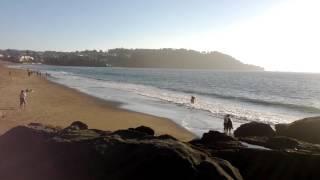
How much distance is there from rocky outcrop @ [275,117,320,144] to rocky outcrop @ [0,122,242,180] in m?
6.65

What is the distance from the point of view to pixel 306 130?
13883 mm

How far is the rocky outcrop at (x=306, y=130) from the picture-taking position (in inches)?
532

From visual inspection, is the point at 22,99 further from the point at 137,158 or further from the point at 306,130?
the point at 137,158

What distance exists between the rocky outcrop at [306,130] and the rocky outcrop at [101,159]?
665 cm

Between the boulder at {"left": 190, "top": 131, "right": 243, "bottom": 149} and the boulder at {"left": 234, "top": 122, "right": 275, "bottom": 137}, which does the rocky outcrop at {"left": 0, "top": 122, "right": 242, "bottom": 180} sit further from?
the boulder at {"left": 234, "top": 122, "right": 275, "bottom": 137}

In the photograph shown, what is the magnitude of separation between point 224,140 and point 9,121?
50.4 feet

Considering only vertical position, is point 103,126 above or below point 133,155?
below

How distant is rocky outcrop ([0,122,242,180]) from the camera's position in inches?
280

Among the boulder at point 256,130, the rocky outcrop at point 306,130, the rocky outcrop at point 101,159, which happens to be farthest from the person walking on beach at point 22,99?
the rocky outcrop at point 101,159

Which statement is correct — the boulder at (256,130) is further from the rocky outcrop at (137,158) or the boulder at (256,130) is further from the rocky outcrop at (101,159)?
the rocky outcrop at (101,159)

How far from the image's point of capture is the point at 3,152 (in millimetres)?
9289

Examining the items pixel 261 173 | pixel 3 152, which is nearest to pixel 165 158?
pixel 261 173

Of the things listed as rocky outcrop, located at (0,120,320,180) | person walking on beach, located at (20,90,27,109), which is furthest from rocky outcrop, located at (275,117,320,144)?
person walking on beach, located at (20,90,27,109)

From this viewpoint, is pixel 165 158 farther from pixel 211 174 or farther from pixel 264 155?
pixel 264 155
